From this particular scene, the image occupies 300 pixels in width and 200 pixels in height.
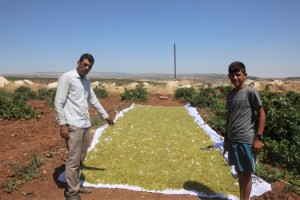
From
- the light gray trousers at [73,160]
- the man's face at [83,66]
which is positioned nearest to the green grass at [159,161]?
the light gray trousers at [73,160]

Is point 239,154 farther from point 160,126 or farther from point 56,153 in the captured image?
point 160,126

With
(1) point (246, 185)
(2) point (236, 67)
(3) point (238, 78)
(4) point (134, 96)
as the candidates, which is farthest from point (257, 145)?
(4) point (134, 96)

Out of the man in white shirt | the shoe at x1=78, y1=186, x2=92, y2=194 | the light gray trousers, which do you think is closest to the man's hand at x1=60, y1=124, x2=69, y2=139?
the man in white shirt

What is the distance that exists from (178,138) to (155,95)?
39.8 feet

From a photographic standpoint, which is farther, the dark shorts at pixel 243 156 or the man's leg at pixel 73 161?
the man's leg at pixel 73 161

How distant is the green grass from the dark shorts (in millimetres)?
1100

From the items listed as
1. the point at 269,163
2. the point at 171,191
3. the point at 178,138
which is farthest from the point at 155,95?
the point at 171,191

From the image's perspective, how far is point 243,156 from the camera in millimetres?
3660

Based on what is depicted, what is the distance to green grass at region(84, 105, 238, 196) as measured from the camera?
194 inches

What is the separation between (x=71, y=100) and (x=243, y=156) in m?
2.41

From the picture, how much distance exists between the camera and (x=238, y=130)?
12.0 ft

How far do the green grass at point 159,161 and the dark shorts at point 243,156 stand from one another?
3.61ft

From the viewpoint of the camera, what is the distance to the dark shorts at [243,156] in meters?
3.62

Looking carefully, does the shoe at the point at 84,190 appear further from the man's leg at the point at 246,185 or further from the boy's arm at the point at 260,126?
the boy's arm at the point at 260,126
